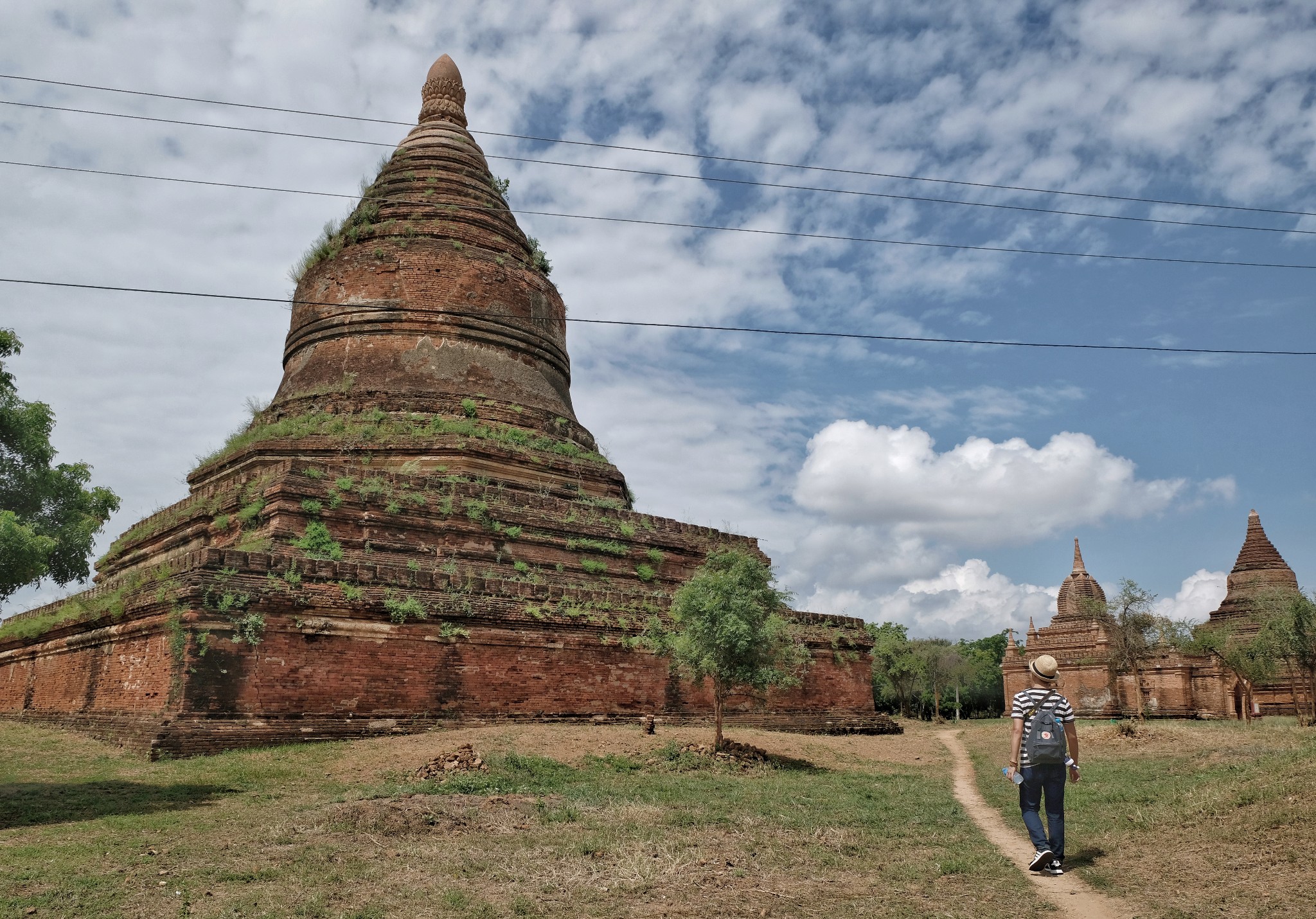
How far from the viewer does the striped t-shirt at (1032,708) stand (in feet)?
22.7

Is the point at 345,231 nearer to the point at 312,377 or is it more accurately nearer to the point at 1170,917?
the point at 312,377

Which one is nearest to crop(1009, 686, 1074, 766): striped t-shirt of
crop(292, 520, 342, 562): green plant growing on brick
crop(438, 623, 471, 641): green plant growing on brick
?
crop(438, 623, 471, 641): green plant growing on brick

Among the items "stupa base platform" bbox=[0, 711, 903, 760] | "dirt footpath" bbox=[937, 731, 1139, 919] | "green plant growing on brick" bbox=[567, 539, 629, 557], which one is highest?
"green plant growing on brick" bbox=[567, 539, 629, 557]

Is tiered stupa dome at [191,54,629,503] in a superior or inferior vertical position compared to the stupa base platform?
superior

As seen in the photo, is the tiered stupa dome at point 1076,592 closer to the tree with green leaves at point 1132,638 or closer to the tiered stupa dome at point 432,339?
the tree with green leaves at point 1132,638

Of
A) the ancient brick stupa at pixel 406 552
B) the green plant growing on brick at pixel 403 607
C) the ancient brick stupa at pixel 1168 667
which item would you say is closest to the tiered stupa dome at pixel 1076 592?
the ancient brick stupa at pixel 1168 667

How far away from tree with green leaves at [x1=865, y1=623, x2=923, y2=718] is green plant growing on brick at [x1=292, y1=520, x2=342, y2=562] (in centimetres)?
2990

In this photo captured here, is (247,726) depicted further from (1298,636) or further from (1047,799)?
(1298,636)

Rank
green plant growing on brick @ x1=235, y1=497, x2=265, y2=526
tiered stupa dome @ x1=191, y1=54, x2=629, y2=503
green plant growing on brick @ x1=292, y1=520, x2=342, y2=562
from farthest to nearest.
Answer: tiered stupa dome @ x1=191, y1=54, x2=629, y2=503 < green plant growing on brick @ x1=235, y1=497, x2=265, y2=526 < green plant growing on brick @ x1=292, y1=520, x2=342, y2=562

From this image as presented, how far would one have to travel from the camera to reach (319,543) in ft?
49.2

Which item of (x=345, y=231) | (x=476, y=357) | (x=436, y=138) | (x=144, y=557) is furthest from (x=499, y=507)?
(x=436, y=138)

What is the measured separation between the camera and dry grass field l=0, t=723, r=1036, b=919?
5.86 m

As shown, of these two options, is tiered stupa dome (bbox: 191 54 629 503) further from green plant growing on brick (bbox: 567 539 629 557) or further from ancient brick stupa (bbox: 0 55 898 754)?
green plant growing on brick (bbox: 567 539 629 557)

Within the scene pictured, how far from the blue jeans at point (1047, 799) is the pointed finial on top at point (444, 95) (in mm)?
22687
